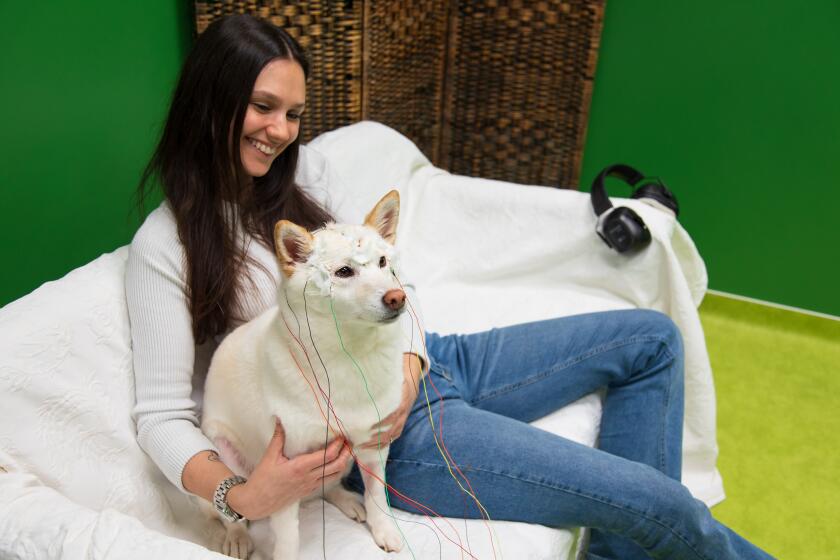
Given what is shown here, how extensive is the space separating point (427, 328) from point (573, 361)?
0.45 m

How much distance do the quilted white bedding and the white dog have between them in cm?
13

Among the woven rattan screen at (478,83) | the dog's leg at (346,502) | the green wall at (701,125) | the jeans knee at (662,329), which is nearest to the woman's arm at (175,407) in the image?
the dog's leg at (346,502)

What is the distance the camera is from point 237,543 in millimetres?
1077

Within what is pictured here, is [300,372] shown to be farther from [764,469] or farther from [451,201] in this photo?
[764,469]

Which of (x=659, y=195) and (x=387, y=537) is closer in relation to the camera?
(x=387, y=537)

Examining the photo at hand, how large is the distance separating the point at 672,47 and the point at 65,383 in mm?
2299

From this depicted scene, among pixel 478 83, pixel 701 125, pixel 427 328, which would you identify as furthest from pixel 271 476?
pixel 701 125

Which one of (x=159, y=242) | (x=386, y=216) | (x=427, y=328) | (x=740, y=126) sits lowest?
(x=427, y=328)

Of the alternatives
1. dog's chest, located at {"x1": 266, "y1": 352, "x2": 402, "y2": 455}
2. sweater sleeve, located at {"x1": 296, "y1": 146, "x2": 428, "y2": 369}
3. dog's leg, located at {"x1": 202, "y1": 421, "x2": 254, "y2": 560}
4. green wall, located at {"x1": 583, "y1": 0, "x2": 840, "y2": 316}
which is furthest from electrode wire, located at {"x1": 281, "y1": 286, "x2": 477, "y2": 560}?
green wall, located at {"x1": 583, "y1": 0, "x2": 840, "y2": 316}

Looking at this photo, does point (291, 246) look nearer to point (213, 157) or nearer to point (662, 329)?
point (213, 157)

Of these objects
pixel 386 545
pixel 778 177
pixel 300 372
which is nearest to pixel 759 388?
pixel 778 177

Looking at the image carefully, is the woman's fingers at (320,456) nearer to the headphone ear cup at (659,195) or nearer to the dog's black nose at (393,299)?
the dog's black nose at (393,299)

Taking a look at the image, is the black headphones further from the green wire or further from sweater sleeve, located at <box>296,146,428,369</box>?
the green wire

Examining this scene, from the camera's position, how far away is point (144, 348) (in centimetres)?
108
